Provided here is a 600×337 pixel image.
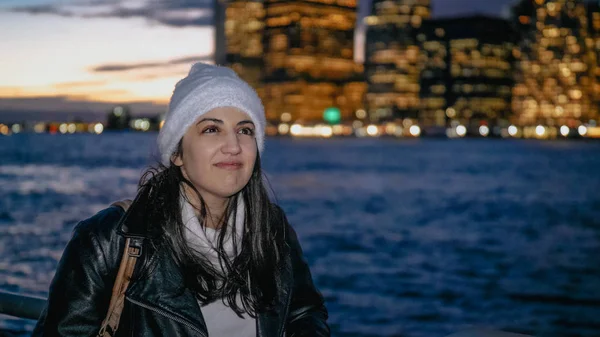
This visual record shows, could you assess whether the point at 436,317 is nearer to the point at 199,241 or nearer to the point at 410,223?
the point at 199,241

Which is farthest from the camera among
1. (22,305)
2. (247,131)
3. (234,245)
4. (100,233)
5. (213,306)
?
(22,305)

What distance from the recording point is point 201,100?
124 inches

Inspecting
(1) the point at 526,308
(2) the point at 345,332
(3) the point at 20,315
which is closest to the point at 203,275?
(3) the point at 20,315

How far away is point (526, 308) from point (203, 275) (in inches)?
641

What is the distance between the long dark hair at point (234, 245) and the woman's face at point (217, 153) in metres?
0.09

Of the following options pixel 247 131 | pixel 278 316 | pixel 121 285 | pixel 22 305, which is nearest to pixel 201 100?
pixel 247 131

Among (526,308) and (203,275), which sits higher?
(203,275)

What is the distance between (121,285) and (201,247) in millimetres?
414

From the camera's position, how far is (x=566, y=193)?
63312 millimetres

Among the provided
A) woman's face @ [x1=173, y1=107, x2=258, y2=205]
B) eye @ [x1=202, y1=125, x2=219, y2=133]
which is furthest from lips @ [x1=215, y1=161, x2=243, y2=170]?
eye @ [x1=202, y1=125, x2=219, y2=133]

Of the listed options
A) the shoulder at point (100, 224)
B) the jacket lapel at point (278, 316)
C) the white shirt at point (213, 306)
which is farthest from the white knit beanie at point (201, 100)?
the jacket lapel at point (278, 316)

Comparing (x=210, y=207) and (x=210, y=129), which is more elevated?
(x=210, y=129)

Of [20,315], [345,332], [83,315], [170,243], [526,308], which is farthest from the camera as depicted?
[526,308]

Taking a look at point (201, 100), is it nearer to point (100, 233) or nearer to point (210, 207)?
point (210, 207)
